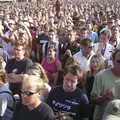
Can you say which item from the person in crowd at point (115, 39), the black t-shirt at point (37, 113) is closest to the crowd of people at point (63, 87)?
the black t-shirt at point (37, 113)

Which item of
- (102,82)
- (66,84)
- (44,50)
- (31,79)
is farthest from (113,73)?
(44,50)

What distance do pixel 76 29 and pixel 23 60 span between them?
3.69 meters

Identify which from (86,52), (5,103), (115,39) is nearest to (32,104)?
(5,103)

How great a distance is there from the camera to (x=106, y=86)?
19.7 feet

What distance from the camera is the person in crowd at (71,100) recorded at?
5.91 m

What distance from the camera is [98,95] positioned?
6.13m

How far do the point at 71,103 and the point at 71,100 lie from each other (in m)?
0.04

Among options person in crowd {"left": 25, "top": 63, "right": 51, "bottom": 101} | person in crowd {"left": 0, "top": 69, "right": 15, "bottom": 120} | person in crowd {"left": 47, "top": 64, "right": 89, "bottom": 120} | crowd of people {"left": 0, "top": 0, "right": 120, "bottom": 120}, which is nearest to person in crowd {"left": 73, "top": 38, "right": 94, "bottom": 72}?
crowd of people {"left": 0, "top": 0, "right": 120, "bottom": 120}

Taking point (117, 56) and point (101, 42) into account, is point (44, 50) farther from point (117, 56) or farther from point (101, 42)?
point (117, 56)

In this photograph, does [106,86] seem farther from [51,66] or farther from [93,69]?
[51,66]

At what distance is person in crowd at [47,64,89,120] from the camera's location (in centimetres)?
591

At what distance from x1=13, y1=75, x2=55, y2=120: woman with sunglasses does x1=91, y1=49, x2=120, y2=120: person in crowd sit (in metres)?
1.04

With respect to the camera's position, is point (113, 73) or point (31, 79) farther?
point (113, 73)

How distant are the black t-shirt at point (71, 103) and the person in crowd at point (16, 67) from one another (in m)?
1.47
